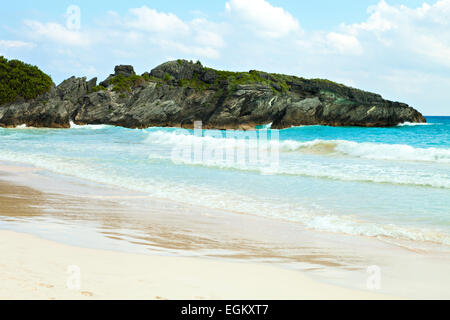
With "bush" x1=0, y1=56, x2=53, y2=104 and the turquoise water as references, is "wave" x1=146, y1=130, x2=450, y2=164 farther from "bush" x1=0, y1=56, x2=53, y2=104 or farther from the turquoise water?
"bush" x1=0, y1=56, x2=53, y2=104

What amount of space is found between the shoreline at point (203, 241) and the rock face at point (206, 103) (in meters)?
62.5

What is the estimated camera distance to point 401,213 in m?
7.68

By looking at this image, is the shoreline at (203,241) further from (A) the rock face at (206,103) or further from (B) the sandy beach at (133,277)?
(A) the rock face at (206,103)

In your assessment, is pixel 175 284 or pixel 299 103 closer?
pixel 175 284

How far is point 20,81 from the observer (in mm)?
69312

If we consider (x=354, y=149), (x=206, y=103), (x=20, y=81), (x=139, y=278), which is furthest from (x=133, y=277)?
(x=206, y=103)

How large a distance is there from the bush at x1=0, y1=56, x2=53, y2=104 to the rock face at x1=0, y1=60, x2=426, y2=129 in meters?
1.56

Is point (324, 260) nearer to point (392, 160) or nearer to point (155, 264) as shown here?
point (155, 264)

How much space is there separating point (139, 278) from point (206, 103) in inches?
3045

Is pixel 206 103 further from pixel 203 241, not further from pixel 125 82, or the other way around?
pixel 203 241

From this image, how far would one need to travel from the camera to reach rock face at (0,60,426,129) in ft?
230

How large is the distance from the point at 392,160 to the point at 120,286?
17049 millimetres

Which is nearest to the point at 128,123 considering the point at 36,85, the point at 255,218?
the point at 36,85

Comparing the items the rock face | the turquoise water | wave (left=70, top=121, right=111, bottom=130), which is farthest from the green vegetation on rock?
the turquoise water
